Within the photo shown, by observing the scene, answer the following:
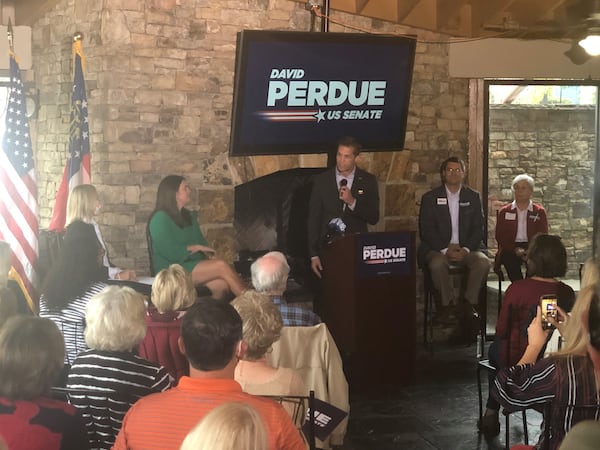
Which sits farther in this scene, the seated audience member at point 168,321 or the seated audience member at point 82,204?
the seated audience member at point 82,204

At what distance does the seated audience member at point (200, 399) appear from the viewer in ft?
8.33

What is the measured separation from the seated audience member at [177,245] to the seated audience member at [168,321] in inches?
88.3

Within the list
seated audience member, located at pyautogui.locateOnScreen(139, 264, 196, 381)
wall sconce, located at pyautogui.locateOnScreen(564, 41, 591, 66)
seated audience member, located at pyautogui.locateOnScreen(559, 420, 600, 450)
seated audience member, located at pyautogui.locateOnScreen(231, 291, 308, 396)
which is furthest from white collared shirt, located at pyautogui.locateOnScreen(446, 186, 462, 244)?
seated audience member, located at pyautogui.locateOnScreen(559, 420, 600, 450)

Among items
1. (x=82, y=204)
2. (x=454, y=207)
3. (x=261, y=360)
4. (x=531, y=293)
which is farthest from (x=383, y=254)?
(x=261, y=360)

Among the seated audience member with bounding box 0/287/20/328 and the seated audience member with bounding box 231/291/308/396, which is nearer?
the seated audience member with bounding box 231/291/308/396

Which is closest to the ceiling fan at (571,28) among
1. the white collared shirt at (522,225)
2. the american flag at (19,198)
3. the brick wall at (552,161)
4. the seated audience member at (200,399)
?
the white collared shirt at (522,225)

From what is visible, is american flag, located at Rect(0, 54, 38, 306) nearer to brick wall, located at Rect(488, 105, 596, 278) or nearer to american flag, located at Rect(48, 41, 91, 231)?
american flag, located at Rect(48, 41, 91, 231)

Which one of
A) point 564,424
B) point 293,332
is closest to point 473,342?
point 293,332

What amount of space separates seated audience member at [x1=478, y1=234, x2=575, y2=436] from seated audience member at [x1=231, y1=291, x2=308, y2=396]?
1.78 m

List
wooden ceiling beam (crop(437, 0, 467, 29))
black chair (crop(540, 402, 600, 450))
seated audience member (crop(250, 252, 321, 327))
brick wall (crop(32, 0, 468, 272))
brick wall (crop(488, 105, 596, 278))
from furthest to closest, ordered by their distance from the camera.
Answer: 1. brick wall (crop(488, 105, 596, 278))
2. wooden ceiling beam (crop(437, 0, 467, 29))
3. brick wall (crop(32, 0, 468, 272))
4. seated audience member (crop(250, 252, 321, 327))
5. black chair (crop(540, 402, 600, 450))

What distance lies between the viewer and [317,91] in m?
7.33

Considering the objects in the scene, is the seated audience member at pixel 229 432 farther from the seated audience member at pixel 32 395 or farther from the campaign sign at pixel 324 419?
the campaign sign at pixel 324 419

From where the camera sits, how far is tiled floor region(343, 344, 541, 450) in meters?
5.10

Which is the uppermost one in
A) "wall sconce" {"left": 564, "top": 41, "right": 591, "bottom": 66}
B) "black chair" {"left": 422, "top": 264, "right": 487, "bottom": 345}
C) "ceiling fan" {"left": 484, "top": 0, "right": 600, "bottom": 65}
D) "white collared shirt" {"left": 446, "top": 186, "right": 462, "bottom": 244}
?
"ceiling fan" {"left": 484, "top": 0, "right": 600, "bottom": 65}
